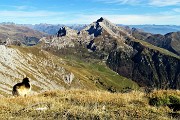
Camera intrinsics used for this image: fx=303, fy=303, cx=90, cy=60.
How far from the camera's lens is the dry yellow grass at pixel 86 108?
12.9 metres

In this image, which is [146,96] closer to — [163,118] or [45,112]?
[163,118]

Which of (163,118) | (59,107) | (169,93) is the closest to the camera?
(163,118)

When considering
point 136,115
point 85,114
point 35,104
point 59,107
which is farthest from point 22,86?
point 136,115

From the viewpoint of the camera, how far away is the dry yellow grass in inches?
507

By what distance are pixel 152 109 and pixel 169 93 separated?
343 cm

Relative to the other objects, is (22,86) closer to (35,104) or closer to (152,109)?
(35,104)

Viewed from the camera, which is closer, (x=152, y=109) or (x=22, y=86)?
(x=152, y=109)

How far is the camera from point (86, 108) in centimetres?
1410

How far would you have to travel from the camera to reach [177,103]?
16.0 metres

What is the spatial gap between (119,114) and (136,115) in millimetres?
734

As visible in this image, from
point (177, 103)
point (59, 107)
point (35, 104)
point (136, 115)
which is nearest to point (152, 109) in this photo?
point (136, 115)

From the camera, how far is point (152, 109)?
46.6 feet

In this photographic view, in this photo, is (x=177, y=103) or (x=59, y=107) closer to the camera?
(x=59, y=107)

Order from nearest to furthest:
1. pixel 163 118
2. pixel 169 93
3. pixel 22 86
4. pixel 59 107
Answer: pixel 163 118, pixel 59 107, pixel 169 93, pixel 22 86
